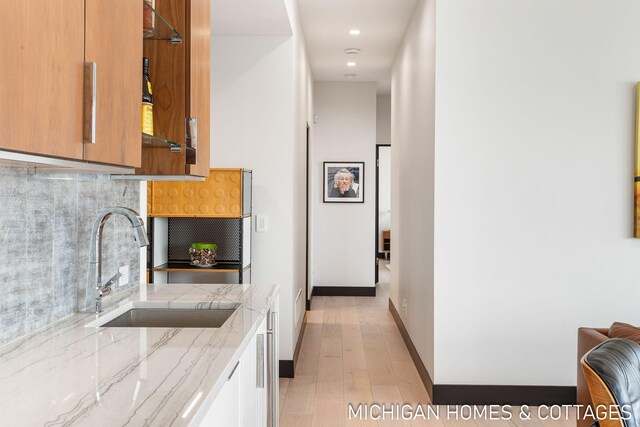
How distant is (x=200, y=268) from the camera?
3.44 metres

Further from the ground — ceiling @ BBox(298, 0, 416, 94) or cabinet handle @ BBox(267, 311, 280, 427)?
ceiling @ BBox(298, 0, 416, 94)

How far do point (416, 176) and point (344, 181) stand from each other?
3.13 meters

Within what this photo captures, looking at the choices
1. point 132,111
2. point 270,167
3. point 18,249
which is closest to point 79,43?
point 132,111

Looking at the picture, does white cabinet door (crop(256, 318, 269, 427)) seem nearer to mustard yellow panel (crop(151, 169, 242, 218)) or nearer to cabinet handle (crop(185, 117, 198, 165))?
cabinet handle (crop(185, 117, 198, 165))

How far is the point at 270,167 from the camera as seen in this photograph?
4.00 meters

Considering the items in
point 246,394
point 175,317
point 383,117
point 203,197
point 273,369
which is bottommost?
point 273,369

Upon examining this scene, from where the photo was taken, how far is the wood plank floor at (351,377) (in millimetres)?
3111

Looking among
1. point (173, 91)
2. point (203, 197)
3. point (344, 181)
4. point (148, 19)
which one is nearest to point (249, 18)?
point (203, 197)


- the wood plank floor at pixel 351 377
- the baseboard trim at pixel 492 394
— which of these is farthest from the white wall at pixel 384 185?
the baseboard trim at pixel 492 394

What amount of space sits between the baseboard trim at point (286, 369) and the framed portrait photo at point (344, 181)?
352 centimetres

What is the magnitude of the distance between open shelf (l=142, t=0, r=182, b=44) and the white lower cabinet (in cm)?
110

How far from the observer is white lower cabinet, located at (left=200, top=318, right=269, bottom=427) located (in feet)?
4.03

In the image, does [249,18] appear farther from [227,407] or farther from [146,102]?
[227,407]

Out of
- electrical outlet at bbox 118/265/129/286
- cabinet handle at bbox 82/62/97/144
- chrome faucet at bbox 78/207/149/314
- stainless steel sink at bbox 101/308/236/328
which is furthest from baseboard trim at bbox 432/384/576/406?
cabinet handle at bbox 82/62/97/144
